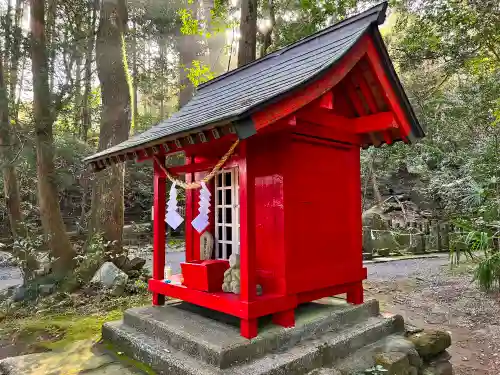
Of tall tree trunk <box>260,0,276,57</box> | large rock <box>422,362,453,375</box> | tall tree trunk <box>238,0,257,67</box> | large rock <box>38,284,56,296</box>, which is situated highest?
tall tree trunk <box>260,0,276,57</box>

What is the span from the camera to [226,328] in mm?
3932

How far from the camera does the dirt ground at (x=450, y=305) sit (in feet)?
18.2

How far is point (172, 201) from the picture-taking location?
488 centimetres

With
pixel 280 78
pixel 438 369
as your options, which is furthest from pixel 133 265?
pixel 438 369

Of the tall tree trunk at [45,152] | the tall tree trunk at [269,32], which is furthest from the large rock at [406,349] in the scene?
the tall tree trunk at [269,32]

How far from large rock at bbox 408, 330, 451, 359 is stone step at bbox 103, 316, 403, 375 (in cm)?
26

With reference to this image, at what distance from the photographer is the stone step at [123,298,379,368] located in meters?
3.47

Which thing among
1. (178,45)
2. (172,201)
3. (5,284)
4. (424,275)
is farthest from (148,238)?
(172,201)

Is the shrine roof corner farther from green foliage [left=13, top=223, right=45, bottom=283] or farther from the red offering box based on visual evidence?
green foliage [left=13, top=223, right=45, bottom=283]

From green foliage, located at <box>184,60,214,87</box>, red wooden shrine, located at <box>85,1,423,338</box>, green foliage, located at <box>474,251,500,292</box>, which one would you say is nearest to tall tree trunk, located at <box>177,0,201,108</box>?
green foliage, located at <box>184,60,214,87</box>

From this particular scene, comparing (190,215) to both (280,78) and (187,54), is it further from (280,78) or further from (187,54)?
(187,54)

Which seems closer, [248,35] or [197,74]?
[248,35]

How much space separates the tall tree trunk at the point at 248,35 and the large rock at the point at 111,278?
17.7 feet

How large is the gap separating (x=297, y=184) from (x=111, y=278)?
17.1 ft
